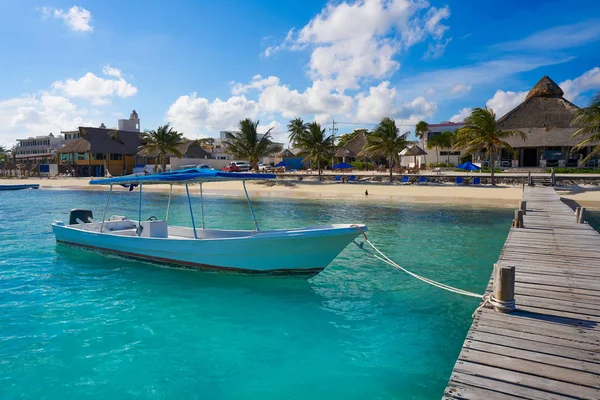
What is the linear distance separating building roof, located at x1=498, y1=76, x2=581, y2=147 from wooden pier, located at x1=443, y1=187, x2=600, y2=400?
39.0 meters

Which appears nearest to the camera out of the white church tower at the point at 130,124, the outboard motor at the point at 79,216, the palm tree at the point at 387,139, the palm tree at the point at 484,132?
the outboard motor at the point at 79,216

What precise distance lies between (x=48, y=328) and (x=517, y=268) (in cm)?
933

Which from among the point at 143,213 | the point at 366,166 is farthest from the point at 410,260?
the point at 366,166

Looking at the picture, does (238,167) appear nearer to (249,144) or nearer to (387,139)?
(249,144)

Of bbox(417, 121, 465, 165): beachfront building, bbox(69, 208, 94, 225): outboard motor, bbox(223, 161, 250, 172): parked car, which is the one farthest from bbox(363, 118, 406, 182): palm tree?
bbox(69, 208, 94, 225): outboard motor

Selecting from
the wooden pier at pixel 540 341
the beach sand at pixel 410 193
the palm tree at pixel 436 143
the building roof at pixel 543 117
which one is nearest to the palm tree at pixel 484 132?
the beach sand at pixel 410 193

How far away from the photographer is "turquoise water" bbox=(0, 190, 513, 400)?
5832 mm

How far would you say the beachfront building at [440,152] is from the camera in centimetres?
6025

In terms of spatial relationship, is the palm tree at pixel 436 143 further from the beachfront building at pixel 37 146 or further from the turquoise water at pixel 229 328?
the beachfront building at pixel 37 146

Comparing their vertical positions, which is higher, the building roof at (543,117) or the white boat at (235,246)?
the building roof at (543,117)

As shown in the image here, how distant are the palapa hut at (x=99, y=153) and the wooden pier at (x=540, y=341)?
212 feet

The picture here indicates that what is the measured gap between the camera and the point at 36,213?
82.1ft

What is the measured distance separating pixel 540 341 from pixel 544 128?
46.1 meters

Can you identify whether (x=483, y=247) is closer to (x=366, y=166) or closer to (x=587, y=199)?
(x=587, y=199)
